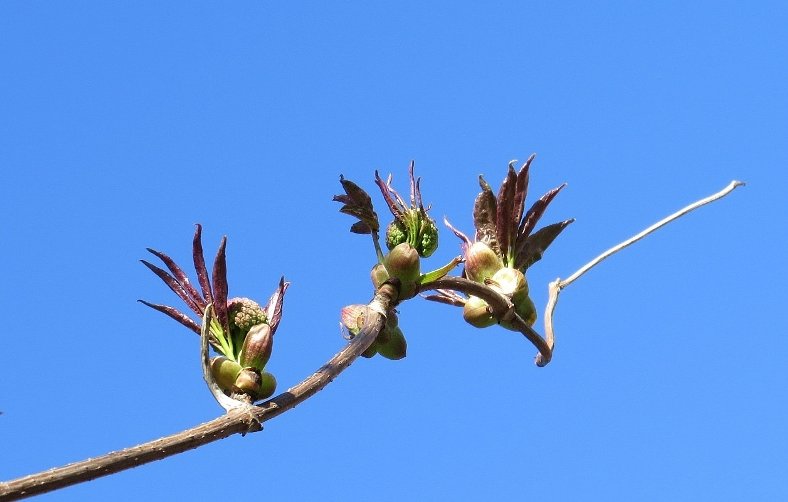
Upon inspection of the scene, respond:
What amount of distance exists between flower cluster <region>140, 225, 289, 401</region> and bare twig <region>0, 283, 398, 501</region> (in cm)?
23

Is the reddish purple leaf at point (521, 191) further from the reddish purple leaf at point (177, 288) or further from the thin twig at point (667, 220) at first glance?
the reddish purple leaf at point (177, 288)

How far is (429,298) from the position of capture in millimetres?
3051

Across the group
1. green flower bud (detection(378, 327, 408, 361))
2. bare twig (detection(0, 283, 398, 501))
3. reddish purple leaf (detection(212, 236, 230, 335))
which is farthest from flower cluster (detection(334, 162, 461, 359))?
reddish purple leaf (detection(212, 236, 230, 335))

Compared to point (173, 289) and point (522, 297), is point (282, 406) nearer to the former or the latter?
point (173, 289)

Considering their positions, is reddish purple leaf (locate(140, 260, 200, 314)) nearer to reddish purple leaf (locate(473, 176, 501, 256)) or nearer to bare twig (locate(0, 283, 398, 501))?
bare twig (locate(0, 283, 398, 501))

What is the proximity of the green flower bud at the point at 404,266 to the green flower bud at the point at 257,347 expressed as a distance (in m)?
0.34

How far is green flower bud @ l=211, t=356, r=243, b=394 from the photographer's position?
6.98 feet

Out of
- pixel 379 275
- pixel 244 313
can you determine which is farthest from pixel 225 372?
pixel 379 275

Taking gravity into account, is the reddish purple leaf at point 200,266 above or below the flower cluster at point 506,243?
below

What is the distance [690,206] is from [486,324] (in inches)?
25.3

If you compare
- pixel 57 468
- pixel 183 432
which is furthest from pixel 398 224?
pixel 57 468

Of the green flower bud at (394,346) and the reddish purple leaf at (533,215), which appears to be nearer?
the green flower bud at (394,346)

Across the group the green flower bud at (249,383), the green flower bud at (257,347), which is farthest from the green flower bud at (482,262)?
the green flower bud at (249,383)

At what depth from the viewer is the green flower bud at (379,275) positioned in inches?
96.3
